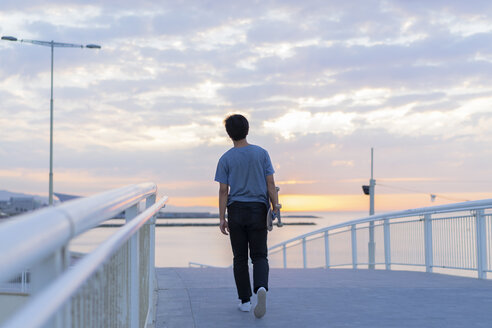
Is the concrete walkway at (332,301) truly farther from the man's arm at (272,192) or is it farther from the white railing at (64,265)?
the white railing at (64,265)

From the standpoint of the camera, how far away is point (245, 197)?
19.6ft

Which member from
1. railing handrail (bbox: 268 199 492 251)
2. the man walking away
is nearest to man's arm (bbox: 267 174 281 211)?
the man walking away

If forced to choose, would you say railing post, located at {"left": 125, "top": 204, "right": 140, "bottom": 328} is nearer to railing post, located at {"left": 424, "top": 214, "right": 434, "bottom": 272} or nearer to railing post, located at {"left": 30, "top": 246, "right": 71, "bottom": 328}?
railing post, located at {"left": 30, "top": 246, "right": 71, "bottom": 328}

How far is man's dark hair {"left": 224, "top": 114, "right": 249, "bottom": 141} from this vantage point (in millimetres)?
5993

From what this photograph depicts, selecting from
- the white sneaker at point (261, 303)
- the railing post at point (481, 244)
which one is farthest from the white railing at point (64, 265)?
the railing post at point (481, 244)

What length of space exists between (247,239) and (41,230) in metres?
5.01

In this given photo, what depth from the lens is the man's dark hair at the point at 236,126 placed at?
19.7 feet

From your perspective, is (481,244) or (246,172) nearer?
(246,172)

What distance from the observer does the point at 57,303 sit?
1.28 meters

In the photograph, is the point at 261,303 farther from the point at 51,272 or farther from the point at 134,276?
the point at 51,272

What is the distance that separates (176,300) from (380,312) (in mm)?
2062

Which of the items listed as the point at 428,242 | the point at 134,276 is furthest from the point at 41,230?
the point at 428,242

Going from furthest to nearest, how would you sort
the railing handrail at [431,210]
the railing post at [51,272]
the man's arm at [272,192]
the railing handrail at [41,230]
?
the railing handrail at [431,210], the man's arm at [272,192], the railing post at [51,272], the railing handrail at [41,230]

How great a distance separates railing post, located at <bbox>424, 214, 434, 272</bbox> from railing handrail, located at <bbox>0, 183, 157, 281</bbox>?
8846mm
